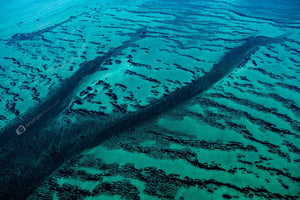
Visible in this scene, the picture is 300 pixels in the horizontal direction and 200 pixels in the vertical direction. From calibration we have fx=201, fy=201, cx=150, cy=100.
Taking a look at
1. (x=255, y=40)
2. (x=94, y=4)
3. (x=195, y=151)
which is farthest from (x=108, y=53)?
(x=94, y=4)

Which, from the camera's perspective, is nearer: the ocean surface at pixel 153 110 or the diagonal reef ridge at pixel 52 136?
the ocean surface at pixel 153 110

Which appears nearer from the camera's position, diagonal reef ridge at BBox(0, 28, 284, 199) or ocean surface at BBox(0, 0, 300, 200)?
ocean surface at BBox(0, 0, 300, 200)

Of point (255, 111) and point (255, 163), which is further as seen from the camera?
point (255, 111)

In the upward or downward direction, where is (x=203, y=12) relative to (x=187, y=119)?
upward

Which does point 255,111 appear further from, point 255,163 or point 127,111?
point 127,111

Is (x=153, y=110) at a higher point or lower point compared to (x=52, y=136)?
higher

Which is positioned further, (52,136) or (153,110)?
(153,110)

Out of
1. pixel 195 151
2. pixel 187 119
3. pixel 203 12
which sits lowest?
pixel 195 151

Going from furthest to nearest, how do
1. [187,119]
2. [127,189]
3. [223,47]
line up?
[223,47] → [187,119] → [127,189]
